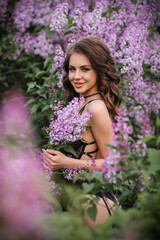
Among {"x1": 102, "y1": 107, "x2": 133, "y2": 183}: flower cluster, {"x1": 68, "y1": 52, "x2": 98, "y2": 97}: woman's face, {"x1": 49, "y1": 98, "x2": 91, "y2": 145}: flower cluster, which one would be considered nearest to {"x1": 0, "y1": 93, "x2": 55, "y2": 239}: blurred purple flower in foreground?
{"x1": 102, "y1": 107, "x2": 133, "y2": 183}: flower cluster

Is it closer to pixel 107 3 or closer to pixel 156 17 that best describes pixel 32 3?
pixel 107 3

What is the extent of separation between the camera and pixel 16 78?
462 centimetres

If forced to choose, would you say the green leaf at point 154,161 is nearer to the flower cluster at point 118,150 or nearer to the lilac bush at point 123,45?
the flower cluster at point 118,150

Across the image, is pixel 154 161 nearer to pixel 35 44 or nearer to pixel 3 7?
pixel 35 44

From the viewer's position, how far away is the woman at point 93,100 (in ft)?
6.17

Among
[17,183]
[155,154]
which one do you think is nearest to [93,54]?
[155,154]

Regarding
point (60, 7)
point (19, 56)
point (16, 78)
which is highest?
point (60, 7)

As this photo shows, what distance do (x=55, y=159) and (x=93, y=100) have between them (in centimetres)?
58

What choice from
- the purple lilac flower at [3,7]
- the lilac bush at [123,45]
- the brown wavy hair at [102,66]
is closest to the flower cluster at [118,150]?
the brown wavy hair at [102,66]

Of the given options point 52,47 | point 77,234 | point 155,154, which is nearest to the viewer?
point 77,234

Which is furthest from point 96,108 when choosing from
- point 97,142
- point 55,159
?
point 55,159

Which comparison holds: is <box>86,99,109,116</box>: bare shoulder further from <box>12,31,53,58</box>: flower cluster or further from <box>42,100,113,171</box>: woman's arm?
<box>12,31,53,58</box>: flower cluster

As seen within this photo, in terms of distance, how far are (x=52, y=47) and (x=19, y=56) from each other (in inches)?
36.4

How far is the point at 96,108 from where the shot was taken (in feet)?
6.40
